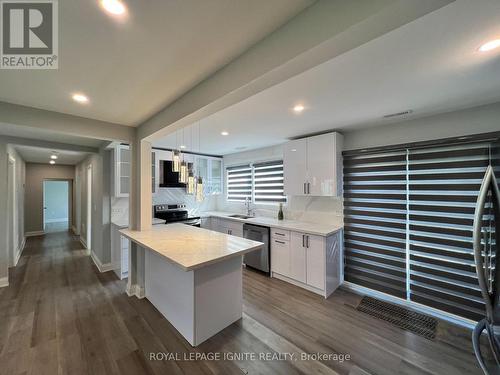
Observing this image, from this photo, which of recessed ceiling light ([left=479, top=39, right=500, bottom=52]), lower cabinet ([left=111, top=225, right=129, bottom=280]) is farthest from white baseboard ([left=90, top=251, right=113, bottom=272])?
recessed ceiling light ([left=479, top=39, right=500, bottom=52])

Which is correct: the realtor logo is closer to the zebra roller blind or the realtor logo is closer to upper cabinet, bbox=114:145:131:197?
upper cabinet, bbox=114:145:131:197

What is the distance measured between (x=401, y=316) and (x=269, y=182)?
293 centimetres

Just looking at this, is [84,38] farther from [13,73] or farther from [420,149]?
[420,149]

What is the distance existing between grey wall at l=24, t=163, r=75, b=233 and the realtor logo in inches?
284

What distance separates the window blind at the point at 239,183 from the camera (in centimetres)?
486

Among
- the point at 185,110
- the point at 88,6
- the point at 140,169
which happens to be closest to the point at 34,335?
the point at 140,169

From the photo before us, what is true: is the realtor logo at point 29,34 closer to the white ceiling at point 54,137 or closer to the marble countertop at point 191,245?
the marble countertop at point 191,245

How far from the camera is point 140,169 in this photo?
9.57 ft

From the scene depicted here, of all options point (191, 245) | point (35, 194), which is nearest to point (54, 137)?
point (191, 245)

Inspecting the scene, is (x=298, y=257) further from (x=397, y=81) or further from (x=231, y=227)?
(x=397, y=81)

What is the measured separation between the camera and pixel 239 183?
5098 millimetres

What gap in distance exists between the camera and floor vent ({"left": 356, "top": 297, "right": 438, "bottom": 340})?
2.23 meters

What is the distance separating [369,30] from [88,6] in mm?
1372

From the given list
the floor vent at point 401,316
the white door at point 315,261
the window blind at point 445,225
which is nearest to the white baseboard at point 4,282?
the white door at point 315,261
